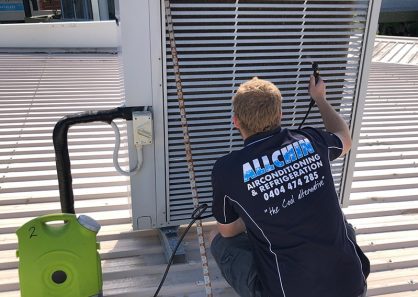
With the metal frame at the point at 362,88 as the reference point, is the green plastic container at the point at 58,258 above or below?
below

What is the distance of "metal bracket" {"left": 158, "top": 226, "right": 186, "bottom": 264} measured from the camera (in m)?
2.73

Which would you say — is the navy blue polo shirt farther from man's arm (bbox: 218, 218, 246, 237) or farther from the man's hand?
the man's hand

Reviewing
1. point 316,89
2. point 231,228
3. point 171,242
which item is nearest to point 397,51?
point 316,89

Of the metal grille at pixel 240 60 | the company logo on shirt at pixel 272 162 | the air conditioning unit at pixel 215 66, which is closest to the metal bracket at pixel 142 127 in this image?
the air conditioning unit at pixel 215 66

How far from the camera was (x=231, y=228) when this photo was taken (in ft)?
6.79

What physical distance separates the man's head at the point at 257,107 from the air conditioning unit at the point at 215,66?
0.72 metres

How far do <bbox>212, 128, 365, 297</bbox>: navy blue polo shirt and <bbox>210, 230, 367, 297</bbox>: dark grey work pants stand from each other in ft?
0.45

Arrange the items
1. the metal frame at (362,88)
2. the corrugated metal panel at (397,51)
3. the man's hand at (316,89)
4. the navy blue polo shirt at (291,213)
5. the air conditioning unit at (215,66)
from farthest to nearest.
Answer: the corrugated metal panel at (397,51), the metal frame at (362,88), the man's hand at (316,89), the air conditioning unit at (215,66), the navy blue polo shirt at (291,213)

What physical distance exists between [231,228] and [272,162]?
1.54ft

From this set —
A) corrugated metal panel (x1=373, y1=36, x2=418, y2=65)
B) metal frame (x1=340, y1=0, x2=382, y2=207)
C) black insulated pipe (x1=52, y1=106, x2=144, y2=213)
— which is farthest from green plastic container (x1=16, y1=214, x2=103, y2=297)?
corrugated metal panel (x1=373, y1=36, x2=418, y2=65)

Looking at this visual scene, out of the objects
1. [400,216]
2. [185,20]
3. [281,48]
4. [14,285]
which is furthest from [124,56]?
[400,216]

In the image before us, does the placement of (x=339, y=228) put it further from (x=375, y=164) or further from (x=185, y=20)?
(x=375, y=164)

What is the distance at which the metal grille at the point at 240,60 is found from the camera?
248 centimetres

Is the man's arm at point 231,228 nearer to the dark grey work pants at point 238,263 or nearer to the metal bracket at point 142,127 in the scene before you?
the dark grey work pants at point 238,263
